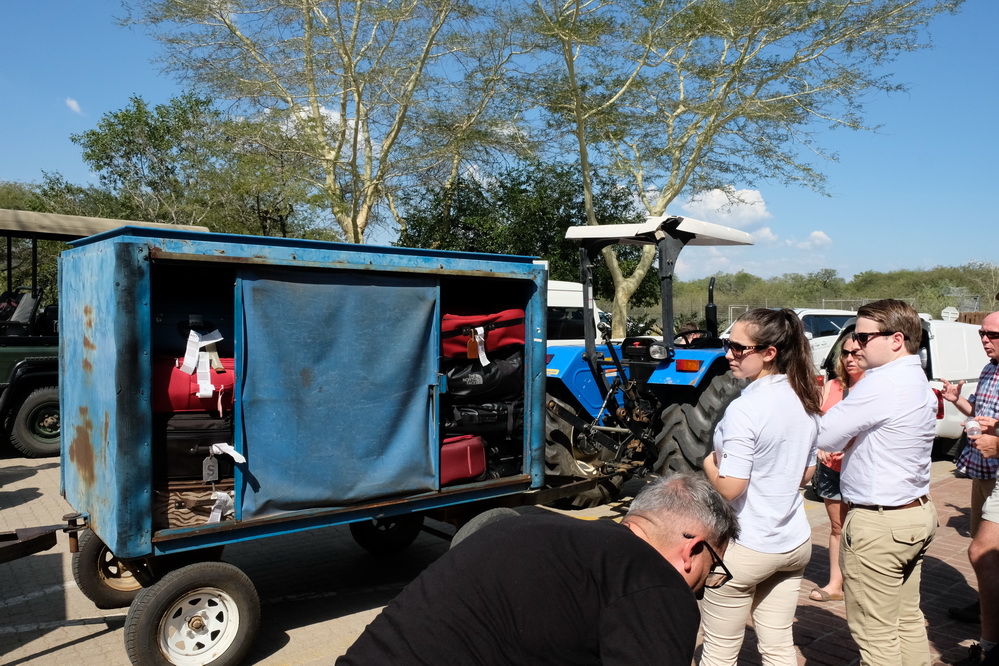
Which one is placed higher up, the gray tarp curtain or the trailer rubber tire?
the gray tarp curtain

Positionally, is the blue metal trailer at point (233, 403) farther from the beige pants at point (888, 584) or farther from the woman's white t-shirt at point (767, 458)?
the beige pants at point (888, 584)

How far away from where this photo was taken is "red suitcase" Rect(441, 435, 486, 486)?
15.9 ft

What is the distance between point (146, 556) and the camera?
3893 mm

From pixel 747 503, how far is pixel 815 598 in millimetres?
2687

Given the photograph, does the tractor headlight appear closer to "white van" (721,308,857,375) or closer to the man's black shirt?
the man's black shirt

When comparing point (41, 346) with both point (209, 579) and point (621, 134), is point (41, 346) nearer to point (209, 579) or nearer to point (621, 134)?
point (209, 579)

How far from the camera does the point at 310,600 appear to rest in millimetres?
5277

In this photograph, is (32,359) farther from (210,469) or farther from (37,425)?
(210,469)

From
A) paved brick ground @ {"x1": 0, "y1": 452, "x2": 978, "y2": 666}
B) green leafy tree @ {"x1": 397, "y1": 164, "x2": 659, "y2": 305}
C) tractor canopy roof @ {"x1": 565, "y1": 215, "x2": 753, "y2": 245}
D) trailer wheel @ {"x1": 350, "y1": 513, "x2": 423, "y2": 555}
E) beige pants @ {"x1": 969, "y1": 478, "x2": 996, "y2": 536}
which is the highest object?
green leafy tree @ {"x1": 397, "y1": 164, "x2": 659, "y2": 305}

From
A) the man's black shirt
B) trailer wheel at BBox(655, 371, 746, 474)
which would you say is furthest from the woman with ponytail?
trailer wheel at BBox(655, 371, 746, 474)

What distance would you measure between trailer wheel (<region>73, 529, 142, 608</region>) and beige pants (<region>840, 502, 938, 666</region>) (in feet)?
13.0

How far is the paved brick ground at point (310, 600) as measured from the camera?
14.5ft

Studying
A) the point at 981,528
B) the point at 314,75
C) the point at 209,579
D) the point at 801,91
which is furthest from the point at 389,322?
the point at 801,91

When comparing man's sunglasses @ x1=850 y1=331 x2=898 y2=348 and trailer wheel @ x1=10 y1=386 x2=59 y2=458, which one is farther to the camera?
trailer wheel @ x1=10 y1=386 x2=59 y2=458
